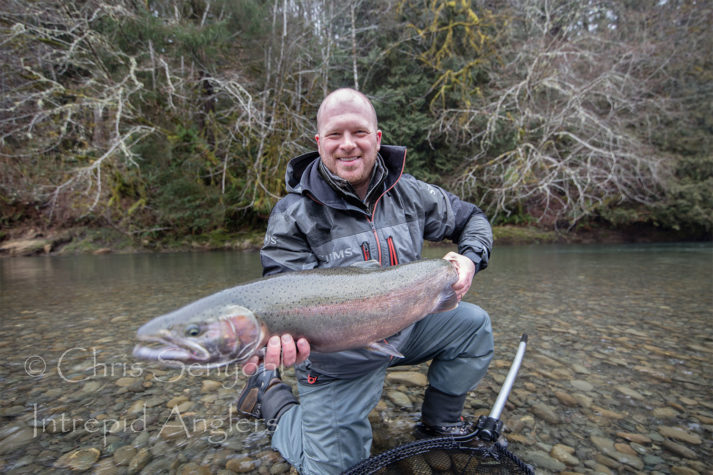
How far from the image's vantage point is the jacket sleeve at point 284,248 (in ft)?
7.47

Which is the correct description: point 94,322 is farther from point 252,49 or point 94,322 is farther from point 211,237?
point 252,49

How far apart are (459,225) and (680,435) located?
73.9 inches

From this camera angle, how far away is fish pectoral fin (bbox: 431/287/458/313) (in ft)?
7.72

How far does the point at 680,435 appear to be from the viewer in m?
2.26

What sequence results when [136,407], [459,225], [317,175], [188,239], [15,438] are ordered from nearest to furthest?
1. [15,438]
2. [317,175]
3. [136,407]
4. [459,225]
5. [188,239]

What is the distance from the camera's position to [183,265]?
10188mm

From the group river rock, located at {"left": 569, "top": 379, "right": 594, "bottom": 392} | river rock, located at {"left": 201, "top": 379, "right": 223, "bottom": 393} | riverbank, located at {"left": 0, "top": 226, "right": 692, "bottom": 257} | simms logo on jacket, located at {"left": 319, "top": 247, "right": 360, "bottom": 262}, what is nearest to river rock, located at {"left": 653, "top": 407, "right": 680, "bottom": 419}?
river rock, located at {"left": 569, "top": 379, "right": 594, "bottom": 392}

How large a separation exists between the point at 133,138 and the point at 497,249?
513 inches

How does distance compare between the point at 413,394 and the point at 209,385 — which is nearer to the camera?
the point at 413,394

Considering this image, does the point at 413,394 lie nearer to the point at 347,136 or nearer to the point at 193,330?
the point at 193,330

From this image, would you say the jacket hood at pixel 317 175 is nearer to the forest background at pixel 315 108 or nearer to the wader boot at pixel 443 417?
the wader boot at pixel 443 417

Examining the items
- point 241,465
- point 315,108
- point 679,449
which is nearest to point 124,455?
point 241,465

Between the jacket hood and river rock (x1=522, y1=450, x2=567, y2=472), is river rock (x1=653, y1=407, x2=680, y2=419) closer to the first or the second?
river rock (x1=522, y1=450, x2=567, y2=472)

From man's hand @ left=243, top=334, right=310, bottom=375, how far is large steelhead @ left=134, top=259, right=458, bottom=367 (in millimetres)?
49
